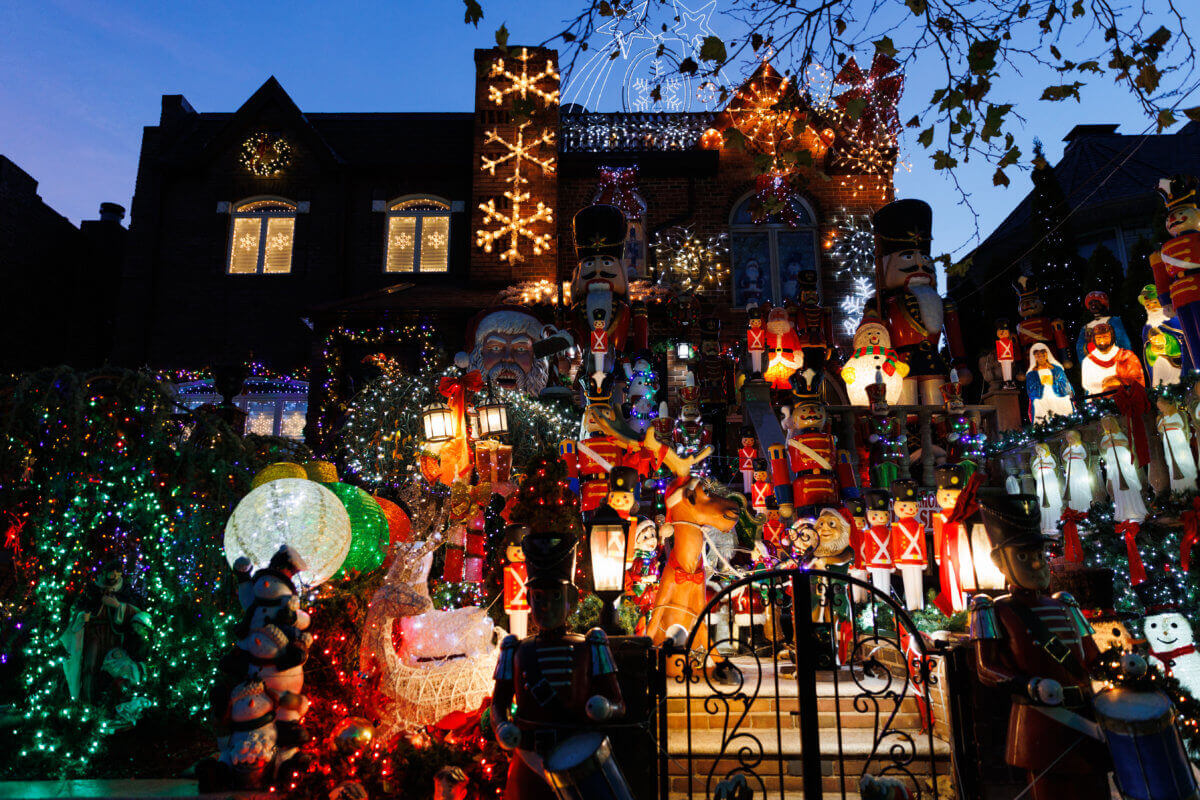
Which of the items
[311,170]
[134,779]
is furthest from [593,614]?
[311,170]

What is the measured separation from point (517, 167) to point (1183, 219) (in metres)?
11.5

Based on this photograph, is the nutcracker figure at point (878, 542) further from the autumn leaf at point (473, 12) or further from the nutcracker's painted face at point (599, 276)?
the autumn leaf at point (473, 12)

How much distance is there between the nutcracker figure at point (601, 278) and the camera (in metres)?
10.1

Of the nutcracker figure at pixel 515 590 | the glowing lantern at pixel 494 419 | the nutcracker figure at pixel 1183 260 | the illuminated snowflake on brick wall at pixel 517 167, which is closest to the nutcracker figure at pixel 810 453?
the nutcracker figure at pixel 515 590

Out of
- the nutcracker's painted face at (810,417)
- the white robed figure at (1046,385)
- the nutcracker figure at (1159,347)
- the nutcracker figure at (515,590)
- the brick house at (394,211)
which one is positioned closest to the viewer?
the nutcracker figure at (515,590)

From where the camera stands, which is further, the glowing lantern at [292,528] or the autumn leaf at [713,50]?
the glowing lantern at [292,528]

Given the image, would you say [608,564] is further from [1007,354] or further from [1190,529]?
[1007,354]

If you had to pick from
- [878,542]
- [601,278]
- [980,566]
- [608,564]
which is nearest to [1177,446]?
[878,542]

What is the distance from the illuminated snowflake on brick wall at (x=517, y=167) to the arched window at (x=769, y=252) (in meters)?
3.94

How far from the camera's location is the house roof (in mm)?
19734

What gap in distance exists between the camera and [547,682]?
4.37 metres

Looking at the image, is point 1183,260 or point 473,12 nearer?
point 473,12

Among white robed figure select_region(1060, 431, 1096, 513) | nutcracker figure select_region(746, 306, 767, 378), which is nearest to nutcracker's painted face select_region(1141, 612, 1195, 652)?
white robed figure select_region(1060, 431, 1096, 513)

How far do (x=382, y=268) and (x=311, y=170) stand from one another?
8.97 ft
